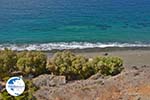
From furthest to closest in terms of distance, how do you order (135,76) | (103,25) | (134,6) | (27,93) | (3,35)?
(134,6)
(103,25)
(3,35)
(135,76)
(27,93)

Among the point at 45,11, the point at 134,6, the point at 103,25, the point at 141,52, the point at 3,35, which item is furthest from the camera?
the point at 134,6

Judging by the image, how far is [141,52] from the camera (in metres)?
59.7

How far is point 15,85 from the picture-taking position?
1939cm

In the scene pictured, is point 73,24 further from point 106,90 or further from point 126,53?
point 106,90

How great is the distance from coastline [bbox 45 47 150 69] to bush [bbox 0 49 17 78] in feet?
51.0

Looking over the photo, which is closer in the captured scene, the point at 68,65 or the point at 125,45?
the point at 68,65

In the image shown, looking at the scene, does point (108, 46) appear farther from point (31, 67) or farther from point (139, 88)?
point (139, 88)

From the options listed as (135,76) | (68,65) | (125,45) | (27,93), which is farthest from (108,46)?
(27,93)

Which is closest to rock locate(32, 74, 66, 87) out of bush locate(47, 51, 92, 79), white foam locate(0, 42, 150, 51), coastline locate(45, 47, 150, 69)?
bush locate(47, 51, 92, 79)

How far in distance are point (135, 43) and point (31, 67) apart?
3007cm

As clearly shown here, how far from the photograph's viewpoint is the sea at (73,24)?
67.3 meters

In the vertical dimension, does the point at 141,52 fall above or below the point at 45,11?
below

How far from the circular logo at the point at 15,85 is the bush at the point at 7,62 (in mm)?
17954

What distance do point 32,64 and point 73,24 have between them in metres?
41.1
